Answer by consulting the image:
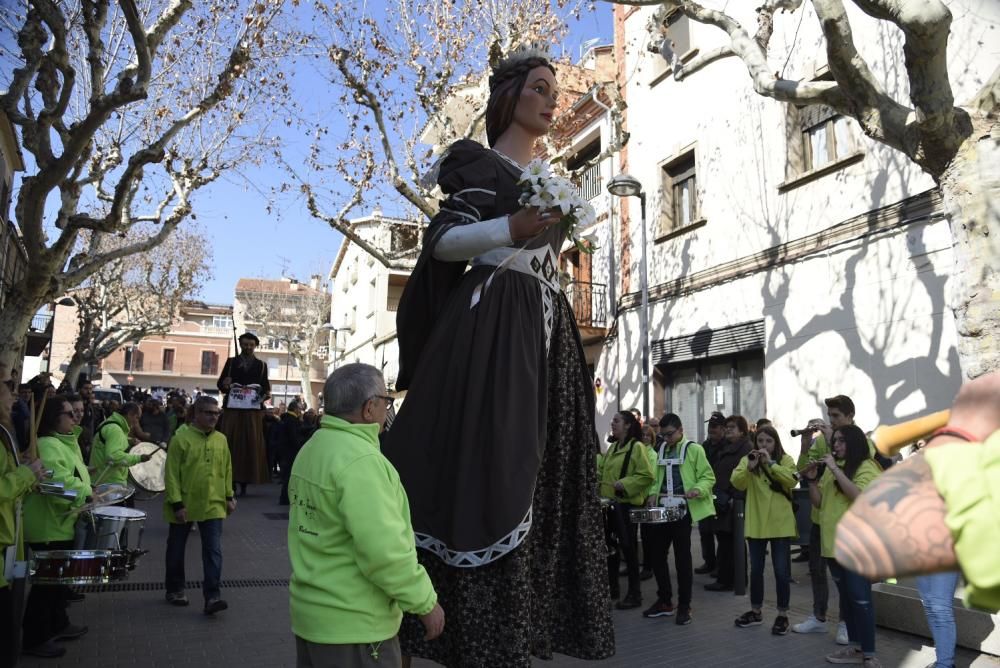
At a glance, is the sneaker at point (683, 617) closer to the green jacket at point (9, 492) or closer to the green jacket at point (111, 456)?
the green jacket at point (9, 492)

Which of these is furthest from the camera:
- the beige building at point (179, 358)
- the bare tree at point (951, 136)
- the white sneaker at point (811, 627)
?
the beige building at point (179, 358)

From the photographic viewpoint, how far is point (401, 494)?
252cm

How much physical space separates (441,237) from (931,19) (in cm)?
442

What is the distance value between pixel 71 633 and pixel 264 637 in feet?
4.16

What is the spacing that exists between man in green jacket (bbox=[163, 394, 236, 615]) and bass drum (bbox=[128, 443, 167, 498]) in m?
1.44

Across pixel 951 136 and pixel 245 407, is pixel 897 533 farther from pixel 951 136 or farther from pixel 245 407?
pixel 245 407

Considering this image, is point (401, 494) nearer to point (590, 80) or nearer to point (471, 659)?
point (471, 659)

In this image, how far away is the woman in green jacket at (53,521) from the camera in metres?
4.67

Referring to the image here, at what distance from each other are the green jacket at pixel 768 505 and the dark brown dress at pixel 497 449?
147 inches

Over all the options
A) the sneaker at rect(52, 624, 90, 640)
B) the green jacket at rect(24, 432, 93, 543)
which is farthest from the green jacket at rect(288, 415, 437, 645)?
the sneaker at rect(52, 624, 90, 640)

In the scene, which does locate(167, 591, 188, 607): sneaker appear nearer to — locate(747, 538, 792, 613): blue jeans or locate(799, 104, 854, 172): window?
locate(747, 538, 792, 613): blue jeans

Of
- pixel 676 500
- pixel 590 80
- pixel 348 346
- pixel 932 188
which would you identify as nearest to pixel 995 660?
pixel 676 500

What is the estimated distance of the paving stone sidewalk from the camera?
4.82 m

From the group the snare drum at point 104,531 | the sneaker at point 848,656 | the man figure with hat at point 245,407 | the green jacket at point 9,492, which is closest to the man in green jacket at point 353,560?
the green jacket at point 9,492
